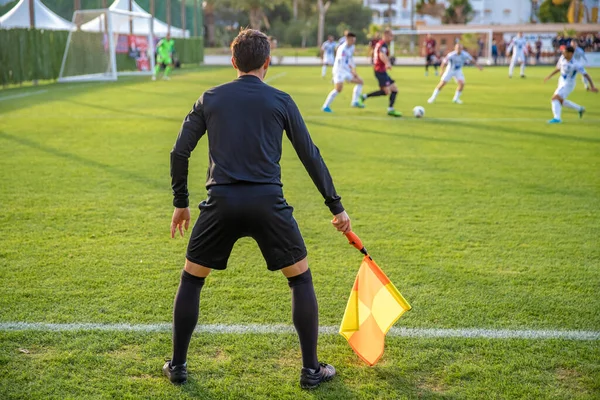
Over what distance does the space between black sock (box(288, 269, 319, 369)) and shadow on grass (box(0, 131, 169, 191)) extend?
214 inches

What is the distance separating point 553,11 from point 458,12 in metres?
11.7

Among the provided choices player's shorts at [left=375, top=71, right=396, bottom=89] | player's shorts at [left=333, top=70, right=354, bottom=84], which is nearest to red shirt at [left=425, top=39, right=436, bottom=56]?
player's shorts at [left=333, top=70, right=354, bottom=84]

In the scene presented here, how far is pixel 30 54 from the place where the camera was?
26.9 metres

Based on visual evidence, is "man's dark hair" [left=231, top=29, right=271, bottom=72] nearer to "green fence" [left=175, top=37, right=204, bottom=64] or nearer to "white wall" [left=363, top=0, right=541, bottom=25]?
"green fence" [left=175, top=37, right=204, bottom=64]

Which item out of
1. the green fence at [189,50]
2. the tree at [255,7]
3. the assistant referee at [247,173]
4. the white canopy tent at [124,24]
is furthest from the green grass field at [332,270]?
the tree at [255,7]

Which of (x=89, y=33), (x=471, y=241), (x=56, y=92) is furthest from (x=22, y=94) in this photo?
(x=471, y=241)

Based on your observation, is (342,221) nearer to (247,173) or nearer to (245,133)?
(247,173)

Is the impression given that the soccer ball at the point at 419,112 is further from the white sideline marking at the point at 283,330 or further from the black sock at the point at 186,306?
the black sock at the point at 186,306

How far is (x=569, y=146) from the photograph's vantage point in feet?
40.5

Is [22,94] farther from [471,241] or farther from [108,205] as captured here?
[471,241]

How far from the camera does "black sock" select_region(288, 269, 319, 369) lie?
352 centimetres

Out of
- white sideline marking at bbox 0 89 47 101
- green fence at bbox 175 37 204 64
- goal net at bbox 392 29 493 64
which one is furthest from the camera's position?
goal net at bbox 392 29 493 64

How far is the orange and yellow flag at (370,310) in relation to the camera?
3848mm

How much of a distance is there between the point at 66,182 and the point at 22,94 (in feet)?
50.7
